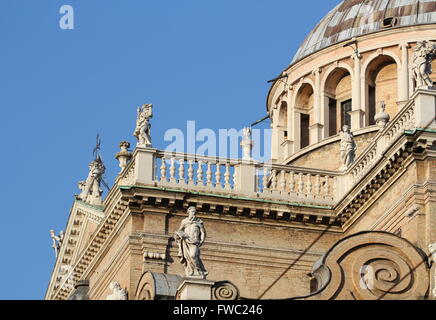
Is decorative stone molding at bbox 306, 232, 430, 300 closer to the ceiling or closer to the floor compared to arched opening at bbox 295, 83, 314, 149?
closer to the floor

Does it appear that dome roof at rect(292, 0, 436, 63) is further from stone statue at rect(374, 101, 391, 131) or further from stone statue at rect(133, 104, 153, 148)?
stone statue at rect(133, 104, 153, 148)

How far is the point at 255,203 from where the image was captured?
50625 mm

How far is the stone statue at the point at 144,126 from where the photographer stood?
50719mm

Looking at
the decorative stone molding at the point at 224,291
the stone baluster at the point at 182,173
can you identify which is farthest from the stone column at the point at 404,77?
the decorative stone molding at the point at 224,291

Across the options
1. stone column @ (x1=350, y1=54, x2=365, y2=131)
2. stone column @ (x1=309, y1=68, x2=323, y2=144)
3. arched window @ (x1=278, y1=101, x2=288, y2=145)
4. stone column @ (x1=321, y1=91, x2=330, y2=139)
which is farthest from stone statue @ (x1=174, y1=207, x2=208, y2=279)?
arched window @ (x1=278, y1=101, x2=288, y2=145)

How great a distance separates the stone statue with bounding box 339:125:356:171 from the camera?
52406mm

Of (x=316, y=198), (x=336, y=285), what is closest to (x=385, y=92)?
(x=316, y=198)

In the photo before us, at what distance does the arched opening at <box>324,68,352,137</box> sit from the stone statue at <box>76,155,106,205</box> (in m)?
7.13

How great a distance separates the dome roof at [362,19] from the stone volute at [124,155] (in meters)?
8.43

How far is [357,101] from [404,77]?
170cm

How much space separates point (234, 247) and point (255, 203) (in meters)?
1.29

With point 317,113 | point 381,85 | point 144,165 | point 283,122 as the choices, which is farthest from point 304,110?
point 144,165
